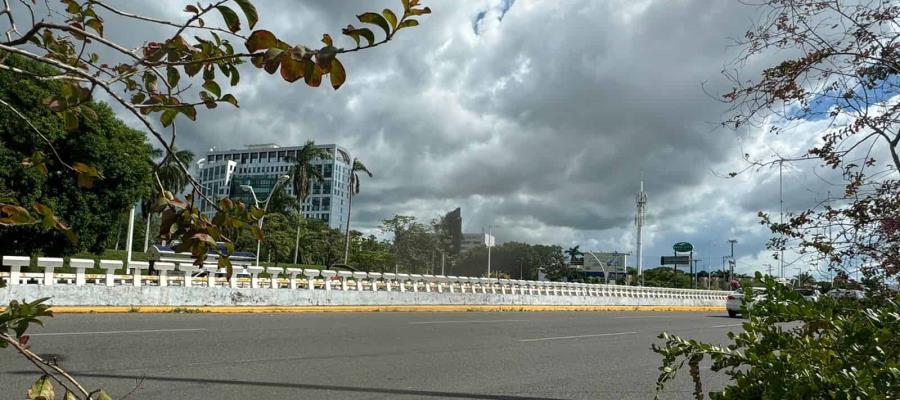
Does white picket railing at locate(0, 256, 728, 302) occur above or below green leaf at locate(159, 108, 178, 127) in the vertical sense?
below

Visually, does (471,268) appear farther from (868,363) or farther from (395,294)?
(868,363)

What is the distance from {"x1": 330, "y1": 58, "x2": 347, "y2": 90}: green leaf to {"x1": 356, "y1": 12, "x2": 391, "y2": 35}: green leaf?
13cm

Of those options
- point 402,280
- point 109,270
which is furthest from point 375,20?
point 402,280

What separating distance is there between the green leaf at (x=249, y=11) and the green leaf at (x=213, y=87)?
1.61 ft

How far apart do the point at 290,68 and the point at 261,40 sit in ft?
0.43

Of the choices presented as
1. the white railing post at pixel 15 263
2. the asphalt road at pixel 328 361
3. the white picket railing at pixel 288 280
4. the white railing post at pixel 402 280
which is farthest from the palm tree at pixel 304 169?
the asphalt road at pixel 328 361

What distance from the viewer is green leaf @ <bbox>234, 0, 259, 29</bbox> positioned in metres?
1.75

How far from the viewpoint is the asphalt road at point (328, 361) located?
6.99 m

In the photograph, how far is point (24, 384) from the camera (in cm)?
640

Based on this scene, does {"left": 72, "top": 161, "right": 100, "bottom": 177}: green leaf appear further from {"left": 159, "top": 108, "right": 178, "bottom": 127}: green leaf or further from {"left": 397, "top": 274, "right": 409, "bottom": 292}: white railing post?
{"left": 397, "top": 274, "right": 409, "bottom": 292}: white railing post

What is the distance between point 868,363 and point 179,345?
349 inches

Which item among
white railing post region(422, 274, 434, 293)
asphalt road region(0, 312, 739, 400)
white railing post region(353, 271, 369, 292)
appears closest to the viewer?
asphalt road region(0, 312, 739, 400)

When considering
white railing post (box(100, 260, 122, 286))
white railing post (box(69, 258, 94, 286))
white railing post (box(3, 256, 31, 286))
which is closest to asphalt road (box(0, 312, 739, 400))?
white railing post (box(69, 258, 94, 286))

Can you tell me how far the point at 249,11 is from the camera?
1.77m
